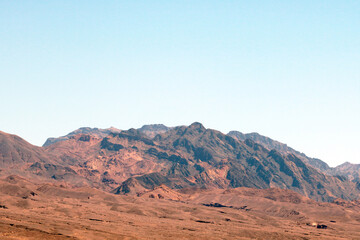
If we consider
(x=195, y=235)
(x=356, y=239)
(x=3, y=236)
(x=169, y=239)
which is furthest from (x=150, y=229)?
(x=356, y=239)

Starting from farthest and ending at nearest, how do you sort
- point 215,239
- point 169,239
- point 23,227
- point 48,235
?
1. point 215,239
2. point 169,239
3. point 23,227
4. point 48,235

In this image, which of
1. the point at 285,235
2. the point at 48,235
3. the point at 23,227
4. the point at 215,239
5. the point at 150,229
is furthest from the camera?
the point at 285,235

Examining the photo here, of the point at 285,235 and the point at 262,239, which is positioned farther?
the point at 285,235

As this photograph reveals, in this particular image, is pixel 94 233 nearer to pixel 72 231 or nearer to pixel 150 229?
pixel 72 231

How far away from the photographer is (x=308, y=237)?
186000mm

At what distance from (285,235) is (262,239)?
61.0 ft

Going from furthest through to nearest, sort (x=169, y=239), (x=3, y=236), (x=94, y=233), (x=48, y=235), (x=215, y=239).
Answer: (x=215, y=239), (x=169, y=239), (x=94, y=233), (x=48, y=235), (x=3, y=236)

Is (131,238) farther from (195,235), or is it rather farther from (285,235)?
(285,235)

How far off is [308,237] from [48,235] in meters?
112

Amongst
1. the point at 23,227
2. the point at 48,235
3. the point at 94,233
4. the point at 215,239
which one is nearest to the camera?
the point at 48,235

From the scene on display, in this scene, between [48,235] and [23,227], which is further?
[23,227]

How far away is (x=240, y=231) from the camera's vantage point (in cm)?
18875

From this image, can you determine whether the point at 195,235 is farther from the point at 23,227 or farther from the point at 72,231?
the point at 23,227

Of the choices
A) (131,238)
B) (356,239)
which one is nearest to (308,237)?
(356,239)
